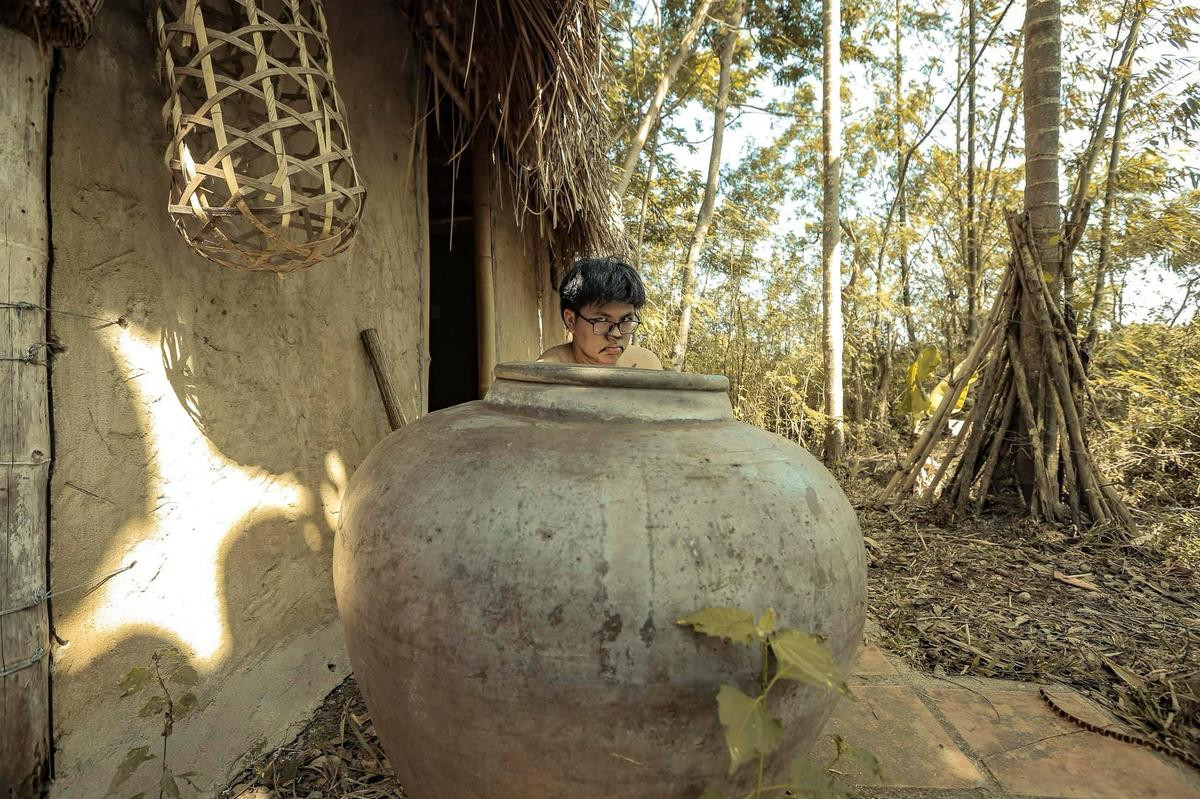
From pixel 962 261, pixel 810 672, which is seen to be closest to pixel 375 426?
pixel 810 672

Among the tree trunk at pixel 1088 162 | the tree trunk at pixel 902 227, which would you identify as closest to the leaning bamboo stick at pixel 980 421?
the tree trunk at pixel 1088 162

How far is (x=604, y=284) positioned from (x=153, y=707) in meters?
1.50

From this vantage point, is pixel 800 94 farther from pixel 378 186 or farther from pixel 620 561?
pixel 620 561

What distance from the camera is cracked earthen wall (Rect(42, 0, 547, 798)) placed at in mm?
1207

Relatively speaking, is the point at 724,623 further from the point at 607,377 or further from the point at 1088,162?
the point at 1088,162

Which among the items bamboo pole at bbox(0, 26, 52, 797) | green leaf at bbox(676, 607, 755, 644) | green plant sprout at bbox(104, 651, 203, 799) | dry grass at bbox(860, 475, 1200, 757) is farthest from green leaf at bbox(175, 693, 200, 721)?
dry grass at bbox(860, 475, 1200, 757)

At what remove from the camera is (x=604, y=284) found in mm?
1884

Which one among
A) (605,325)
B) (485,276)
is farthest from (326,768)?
(485,276)

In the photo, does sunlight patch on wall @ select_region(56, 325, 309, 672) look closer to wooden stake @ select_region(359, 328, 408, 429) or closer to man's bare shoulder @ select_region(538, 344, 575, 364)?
wooden stake @ select_region(359, 328, 408, 429)

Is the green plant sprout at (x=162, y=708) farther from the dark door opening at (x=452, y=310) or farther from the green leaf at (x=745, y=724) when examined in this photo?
the dark door opening at (x=452, y=310)

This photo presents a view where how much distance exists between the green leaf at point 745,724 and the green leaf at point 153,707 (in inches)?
48.1

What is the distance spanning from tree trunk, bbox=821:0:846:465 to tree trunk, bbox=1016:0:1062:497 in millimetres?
1957

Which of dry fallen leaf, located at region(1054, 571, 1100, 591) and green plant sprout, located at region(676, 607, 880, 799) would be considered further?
dry fallen leaf, located at region(1054, 571, 1100, 591)

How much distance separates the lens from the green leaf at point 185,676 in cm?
132
